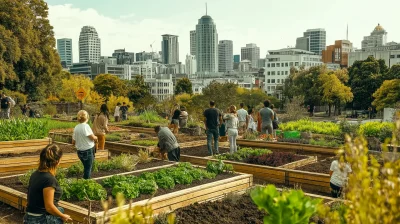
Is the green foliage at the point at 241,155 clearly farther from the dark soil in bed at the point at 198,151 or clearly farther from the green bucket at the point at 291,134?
the green bucket at the point at 291,134

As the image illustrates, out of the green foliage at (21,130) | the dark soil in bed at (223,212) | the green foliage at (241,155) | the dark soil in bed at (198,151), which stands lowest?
the dark soil in bed at (198,151)

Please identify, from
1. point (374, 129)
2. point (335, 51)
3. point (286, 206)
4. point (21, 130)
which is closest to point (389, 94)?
point (374, 129)

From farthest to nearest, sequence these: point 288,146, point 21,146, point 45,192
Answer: point 288,146, point 21,146, point 45,192

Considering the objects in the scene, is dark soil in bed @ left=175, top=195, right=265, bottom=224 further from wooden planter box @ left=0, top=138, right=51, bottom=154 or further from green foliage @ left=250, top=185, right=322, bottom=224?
wooden planter box @ left=0, top=138, right=51, bottom=154

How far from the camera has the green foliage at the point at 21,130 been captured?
40.2 feet

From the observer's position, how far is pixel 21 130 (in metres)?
12.5

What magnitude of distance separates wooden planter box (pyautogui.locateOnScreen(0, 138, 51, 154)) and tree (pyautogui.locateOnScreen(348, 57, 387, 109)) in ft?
157

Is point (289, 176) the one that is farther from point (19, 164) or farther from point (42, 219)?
point (19, 164)

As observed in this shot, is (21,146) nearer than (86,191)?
No

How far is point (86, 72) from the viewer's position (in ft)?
571

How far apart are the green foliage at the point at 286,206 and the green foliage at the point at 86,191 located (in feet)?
15.6

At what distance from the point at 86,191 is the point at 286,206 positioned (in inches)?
199

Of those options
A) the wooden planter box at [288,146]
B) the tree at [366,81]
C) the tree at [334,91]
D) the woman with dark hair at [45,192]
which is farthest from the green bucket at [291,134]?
the tree at [366,81]

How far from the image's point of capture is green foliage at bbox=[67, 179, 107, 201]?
696 cm
